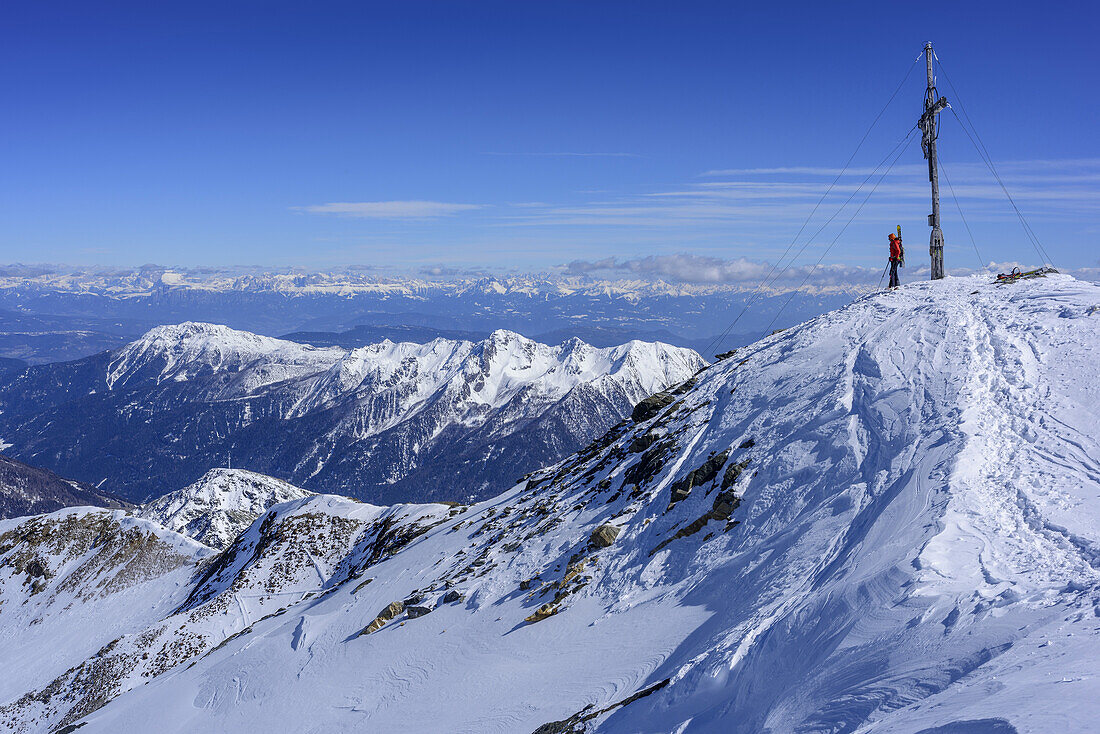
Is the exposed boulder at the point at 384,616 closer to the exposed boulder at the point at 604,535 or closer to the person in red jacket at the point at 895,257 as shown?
the exposed boulder at the point at 604,535

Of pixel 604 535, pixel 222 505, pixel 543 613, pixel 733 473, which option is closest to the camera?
pixel 543 613

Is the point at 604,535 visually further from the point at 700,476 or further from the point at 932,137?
the point at 932,137

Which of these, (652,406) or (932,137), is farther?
(652,406)

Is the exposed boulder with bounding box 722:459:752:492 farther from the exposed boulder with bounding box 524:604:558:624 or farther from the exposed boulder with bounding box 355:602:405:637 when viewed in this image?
the exposed boulder with bounding box 355:602:405:637

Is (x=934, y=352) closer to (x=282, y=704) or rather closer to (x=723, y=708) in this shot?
(x=723, y=708)

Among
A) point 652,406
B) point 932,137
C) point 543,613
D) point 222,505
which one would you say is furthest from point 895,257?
point 222,505

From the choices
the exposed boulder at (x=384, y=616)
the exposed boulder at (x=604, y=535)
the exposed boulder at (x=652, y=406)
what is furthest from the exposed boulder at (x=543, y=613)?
the exposed boulder at (x=652, y=406)
